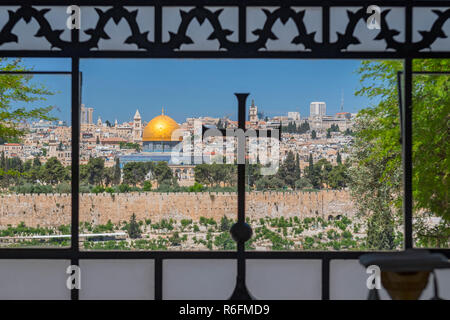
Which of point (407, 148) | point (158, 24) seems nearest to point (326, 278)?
point (407, 148)

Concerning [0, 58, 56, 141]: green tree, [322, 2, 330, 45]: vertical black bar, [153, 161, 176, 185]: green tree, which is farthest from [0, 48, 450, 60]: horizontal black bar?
[153, 161, 176, 185]: green tree

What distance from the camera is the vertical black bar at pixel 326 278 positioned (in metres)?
3.36

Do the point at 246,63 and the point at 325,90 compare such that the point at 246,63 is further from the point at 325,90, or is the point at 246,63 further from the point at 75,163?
the point at 75,163

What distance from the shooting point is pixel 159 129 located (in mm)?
40781

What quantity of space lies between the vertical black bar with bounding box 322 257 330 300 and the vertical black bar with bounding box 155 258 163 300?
1.12 m

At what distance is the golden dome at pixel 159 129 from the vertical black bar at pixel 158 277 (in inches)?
1416

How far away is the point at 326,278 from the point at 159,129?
125 ft

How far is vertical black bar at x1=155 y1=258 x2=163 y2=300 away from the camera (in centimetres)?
338

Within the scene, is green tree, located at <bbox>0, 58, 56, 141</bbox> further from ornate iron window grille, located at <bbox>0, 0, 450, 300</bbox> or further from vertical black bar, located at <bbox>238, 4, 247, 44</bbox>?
vertical black bar, located at <bbox>238, 4, 247, 44</bbox>

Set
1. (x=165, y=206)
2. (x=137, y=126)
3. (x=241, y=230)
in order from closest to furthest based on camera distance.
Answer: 1. (x=241, y=230)
2. (x=165, y=206)
3. (x=137, y=126)

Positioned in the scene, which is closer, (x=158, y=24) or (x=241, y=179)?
(x=241, y=179)

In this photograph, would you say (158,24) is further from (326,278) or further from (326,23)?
(326,278)

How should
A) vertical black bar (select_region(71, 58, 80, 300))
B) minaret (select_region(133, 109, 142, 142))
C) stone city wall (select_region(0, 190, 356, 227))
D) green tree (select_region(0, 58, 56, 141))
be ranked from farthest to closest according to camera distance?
minaret (select_region(133, 109, 142, 142))
stone city wall (select_region(0, 190, 356, 227))
green tree (select_region(0, 58, 56, 141))
vertical black bar (select_region(71, 58, 80, 300))
